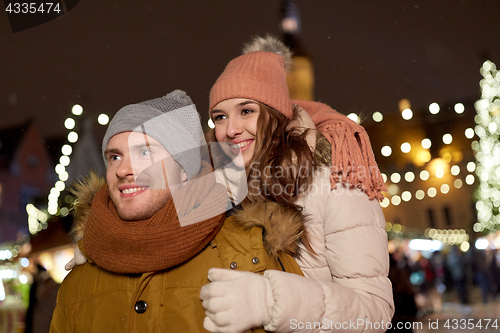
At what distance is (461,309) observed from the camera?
1191 cm

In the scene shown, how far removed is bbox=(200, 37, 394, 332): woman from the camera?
180cm

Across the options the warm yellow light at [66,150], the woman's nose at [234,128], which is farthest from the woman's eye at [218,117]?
the warm yellow light at [66,150]

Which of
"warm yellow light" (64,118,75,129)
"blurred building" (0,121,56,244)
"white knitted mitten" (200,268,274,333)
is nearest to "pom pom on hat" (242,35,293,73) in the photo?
"white knitted mitten" (200,268,274,333)

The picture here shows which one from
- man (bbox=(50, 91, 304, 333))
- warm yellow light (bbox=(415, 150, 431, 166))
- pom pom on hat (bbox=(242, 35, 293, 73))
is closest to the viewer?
man (bbox=(50, 91, 304, 333))

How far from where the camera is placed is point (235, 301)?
69.0 inches

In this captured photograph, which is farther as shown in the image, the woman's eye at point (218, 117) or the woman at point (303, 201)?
the woman's eye at point (218, 117)

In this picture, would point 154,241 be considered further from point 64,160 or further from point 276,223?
point 64,160

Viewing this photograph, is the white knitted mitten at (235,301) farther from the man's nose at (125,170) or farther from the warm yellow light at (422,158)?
the warm yellow light at (422,158)

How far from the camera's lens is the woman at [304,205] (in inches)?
70.9

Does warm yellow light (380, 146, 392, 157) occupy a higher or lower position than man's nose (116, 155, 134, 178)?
lower

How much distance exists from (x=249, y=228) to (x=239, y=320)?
478 millimetres

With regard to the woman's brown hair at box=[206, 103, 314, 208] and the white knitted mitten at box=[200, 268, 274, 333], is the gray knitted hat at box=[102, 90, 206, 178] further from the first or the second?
the white knitted mitten at box=[200, 268, 274, 333]

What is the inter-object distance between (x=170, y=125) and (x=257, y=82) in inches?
25.0

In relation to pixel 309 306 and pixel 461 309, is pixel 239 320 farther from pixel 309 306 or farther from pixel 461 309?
pixel 461 309
